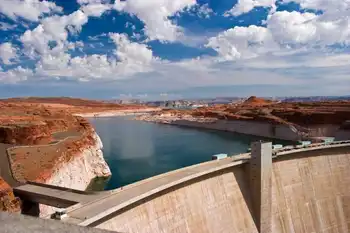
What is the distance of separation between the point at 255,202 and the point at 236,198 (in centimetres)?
142

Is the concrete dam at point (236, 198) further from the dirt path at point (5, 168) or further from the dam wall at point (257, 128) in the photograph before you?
the dam wall at point (257, 128)

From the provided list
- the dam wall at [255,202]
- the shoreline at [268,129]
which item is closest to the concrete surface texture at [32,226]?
the dam wall at [255,202]

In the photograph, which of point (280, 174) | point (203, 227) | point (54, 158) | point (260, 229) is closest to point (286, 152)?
point (280, 174)

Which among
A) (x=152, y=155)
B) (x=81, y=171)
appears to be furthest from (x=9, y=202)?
(x=152, y=155)

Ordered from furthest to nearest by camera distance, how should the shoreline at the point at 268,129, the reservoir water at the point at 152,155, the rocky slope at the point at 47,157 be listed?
the shoreline at the point at 268,129
the reservoir water at the point at 152,155
the rocky slope at the point at 47,157

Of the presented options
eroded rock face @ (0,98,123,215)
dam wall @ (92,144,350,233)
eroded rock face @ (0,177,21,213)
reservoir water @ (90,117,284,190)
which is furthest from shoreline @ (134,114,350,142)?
eroded rock face @ (0,177,21,213)

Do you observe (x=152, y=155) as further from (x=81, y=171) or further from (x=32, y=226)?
(x=32, y=226)

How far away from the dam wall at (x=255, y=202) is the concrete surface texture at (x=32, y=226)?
10530 mm

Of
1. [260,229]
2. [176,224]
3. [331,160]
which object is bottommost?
[260,229]

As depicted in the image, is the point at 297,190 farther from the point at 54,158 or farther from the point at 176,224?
the point at 54,158

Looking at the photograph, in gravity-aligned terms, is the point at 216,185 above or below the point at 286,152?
below

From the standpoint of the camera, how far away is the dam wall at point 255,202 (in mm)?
15437

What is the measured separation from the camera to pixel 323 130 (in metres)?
64.4

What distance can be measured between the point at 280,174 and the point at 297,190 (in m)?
1.63
